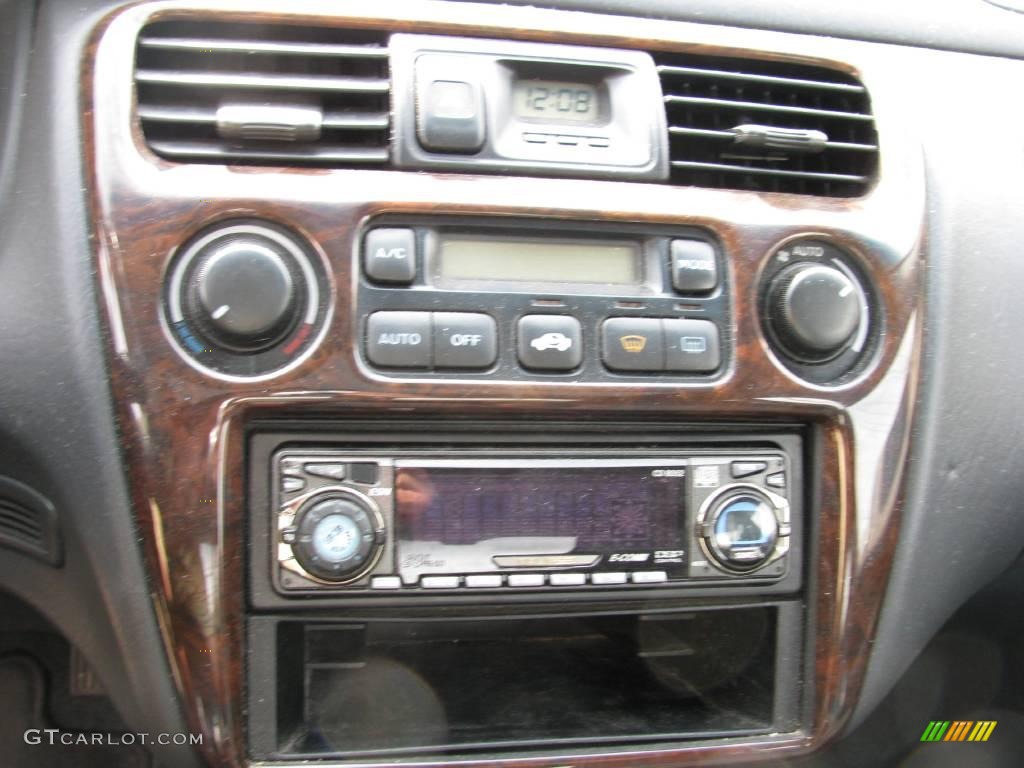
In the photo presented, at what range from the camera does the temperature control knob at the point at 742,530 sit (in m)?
1.12

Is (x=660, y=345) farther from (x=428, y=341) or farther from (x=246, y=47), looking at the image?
(x=246, y=47)

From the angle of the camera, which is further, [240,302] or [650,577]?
[650,577]

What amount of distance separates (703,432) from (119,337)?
73 cm

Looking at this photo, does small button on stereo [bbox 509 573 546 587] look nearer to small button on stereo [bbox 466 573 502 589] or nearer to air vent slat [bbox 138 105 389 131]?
small button on stereo [bbox 466 573 502 589]

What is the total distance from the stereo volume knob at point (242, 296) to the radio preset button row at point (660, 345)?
38 cm

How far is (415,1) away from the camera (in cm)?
111

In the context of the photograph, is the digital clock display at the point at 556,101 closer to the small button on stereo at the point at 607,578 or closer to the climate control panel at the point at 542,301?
the climate control panel at the point at 542,301

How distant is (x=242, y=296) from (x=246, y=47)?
1.03ft

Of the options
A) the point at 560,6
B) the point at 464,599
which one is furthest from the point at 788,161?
the point at 464,599

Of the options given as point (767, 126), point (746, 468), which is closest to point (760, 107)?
point (767, 126)

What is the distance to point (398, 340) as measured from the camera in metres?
1.02

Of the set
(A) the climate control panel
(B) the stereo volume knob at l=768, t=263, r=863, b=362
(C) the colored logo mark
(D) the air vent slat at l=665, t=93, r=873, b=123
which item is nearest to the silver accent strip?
(A) the climate control panel

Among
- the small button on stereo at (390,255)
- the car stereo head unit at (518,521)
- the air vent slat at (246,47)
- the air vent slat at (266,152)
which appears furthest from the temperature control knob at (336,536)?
the air vent slat at (246,47)

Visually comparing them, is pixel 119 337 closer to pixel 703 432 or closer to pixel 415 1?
pixel 415 1
